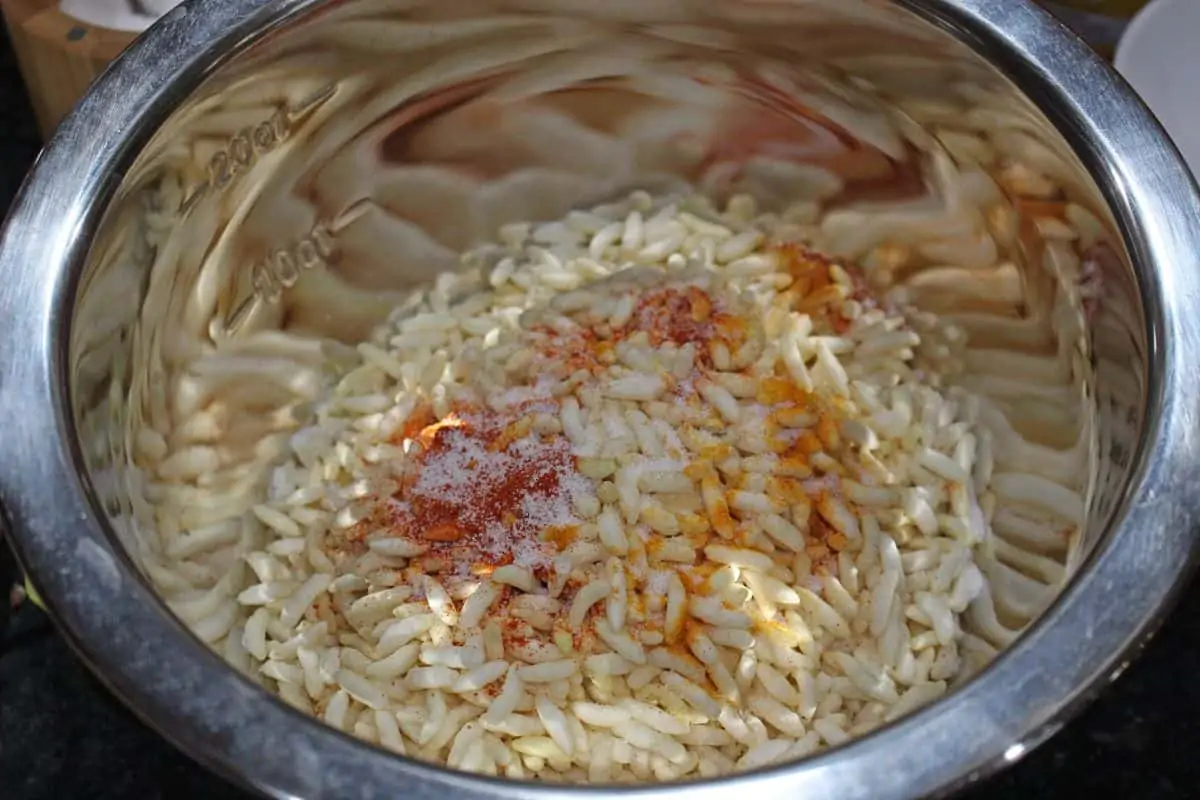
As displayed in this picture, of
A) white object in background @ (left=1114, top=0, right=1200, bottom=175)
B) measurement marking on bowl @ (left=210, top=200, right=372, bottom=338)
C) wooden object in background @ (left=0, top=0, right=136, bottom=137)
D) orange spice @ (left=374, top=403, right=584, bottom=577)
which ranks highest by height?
white object in background @ (left=1114, top=0, right=1200, bottom=175)

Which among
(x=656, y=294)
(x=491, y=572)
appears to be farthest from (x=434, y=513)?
(x=656, y=294)

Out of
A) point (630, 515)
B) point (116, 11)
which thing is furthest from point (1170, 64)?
point (116, 11)

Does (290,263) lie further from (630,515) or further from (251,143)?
(630,515)

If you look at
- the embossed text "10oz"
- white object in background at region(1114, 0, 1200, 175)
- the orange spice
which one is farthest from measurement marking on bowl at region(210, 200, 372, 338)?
white object in background at region(1114, 0, 1200, 175)

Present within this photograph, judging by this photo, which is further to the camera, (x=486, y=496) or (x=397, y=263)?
(x=397, y=263)

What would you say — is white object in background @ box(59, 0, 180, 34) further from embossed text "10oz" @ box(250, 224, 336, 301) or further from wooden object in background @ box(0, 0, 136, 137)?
embossed text "10oz" @ box(250, 224, 336, 301)

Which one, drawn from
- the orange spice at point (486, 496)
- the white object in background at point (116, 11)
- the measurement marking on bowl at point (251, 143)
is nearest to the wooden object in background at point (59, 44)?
the white object in background at point (116, 11)

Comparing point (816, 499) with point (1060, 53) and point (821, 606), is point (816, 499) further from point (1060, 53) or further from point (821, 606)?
point (1060, 53)

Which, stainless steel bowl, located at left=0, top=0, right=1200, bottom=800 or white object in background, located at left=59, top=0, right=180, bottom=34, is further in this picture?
white object in background, located at left=59, top=0, right=180, bottom=34
